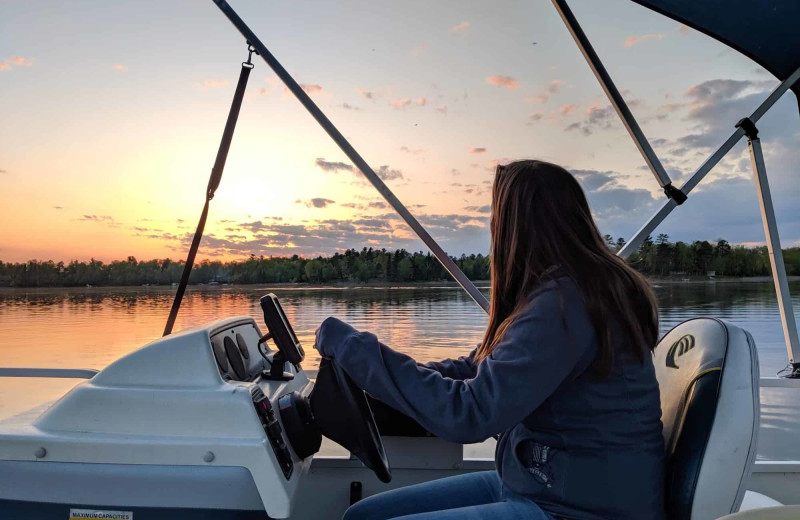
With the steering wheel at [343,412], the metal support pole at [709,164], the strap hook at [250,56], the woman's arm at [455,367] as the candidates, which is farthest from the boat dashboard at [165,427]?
the metal support pole at [709,164]

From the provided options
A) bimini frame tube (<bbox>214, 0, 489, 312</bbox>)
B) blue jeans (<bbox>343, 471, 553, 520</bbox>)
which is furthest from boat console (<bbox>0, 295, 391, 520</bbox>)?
bimini frame tube (<bbox>214, 0, 489, 312</bbox>)

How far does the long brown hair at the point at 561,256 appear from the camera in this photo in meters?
1.01

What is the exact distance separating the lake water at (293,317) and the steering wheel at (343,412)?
18.7 inches

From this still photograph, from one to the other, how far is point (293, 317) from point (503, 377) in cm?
105

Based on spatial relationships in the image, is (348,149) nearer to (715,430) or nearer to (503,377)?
(503,377)

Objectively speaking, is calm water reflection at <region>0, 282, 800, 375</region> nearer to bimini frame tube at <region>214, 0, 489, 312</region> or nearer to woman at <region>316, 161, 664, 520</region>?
bimini frame tube at <region>214, 0, 489, 312</region>

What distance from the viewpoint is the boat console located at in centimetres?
115

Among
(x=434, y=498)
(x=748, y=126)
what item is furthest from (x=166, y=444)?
(x=748, y=126)

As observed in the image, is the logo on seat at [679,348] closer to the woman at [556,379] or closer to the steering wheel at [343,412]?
the woman at [556,379]

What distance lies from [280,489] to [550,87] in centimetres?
206

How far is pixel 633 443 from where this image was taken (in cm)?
101

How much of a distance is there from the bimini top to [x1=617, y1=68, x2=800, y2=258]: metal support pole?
0.08 m

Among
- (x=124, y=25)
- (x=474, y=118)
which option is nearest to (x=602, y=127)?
(x=474, y=118)

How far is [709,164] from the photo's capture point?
2158 mm
